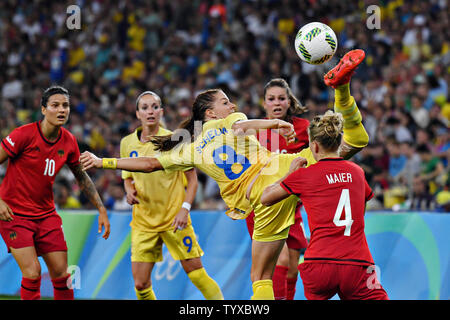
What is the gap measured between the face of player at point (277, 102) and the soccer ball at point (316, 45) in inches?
45.5

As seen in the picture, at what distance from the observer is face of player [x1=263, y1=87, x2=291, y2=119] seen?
7.42 meters

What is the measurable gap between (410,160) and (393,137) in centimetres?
65

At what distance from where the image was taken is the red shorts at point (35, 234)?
6.77 metres

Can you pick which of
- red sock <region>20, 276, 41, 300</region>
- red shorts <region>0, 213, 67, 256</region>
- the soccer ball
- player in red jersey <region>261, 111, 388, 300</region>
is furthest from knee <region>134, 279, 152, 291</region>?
the soccer ball

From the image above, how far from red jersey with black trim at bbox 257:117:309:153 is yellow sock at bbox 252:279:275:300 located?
5.84ft

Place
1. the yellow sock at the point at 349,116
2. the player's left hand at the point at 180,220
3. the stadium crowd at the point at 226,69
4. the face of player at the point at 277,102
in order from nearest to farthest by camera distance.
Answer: the yellow sock at the point at 349,116
the player's left hand at the point at 180,220
the face of player at the point at 277,102
the stadium crowd at the point at 226,69

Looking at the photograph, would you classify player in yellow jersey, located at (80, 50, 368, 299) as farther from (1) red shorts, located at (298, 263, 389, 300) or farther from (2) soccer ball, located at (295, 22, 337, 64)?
(1) red shorts, located at (298, 263, 389, 300)

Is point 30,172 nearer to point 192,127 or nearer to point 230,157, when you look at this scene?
point 192,127

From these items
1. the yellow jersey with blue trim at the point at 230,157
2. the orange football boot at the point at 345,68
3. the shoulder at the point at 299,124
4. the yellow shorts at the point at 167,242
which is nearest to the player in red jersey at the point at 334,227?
the orange football boot at the point at 345,68

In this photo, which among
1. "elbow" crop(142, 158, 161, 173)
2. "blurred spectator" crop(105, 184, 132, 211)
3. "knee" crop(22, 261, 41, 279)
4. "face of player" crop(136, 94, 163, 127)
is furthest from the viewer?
"blurred spectator" crop(105, 184, 132, 211)

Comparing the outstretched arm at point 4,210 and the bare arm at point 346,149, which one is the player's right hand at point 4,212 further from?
the bare arm at point 346,149

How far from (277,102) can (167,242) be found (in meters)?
1.97

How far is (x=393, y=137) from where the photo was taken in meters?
12.0

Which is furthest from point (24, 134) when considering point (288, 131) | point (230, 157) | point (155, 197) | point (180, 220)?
point (288, 131)
